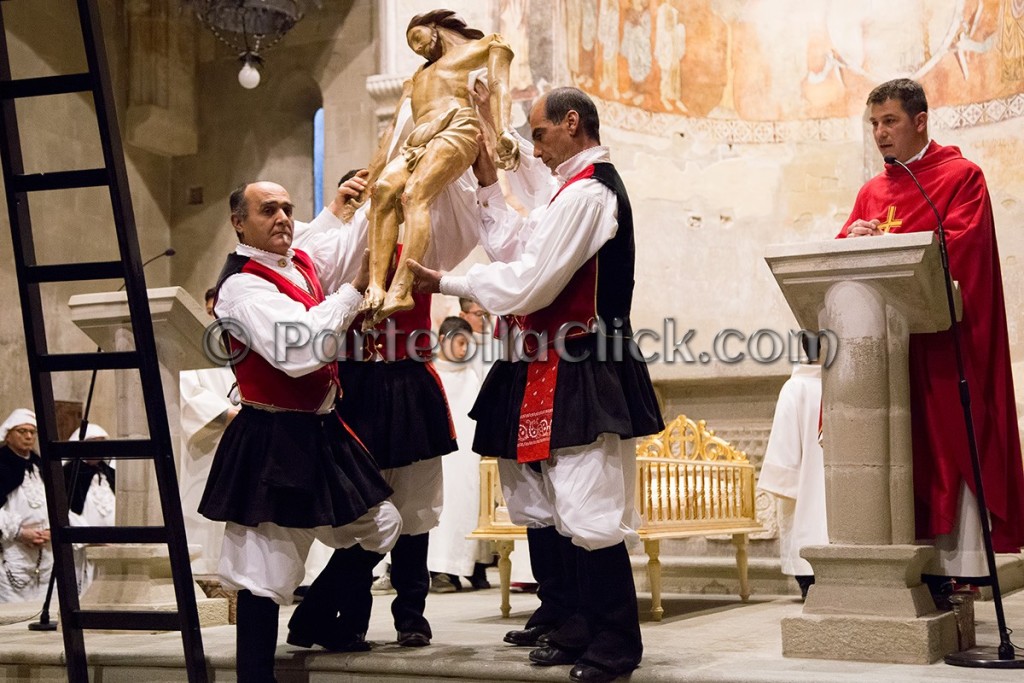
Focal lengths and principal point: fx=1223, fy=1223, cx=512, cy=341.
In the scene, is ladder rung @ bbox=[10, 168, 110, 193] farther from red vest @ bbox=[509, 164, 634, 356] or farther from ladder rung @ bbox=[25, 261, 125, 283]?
red vest @ bbox=[509, 164, 634, 356]

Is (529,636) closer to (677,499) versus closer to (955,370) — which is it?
(955,370)

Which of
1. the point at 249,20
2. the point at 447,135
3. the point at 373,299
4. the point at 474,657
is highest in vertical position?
the point at 249,20

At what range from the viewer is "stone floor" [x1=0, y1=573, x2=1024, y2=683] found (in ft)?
13.1

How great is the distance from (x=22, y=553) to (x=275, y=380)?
204 inches

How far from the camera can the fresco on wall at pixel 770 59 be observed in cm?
1017

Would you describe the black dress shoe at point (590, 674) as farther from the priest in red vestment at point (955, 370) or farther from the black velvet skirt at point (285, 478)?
the priest in red vestment at point (955, 370)

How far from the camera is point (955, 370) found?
190 inches

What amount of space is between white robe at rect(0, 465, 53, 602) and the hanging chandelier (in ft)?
14.1

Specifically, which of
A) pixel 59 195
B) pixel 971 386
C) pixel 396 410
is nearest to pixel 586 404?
pixel 396 410

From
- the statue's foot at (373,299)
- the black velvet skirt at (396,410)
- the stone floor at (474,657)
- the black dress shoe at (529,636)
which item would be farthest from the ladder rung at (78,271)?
the black dress shoe at (529,636)

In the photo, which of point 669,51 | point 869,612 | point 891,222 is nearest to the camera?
point 869,612

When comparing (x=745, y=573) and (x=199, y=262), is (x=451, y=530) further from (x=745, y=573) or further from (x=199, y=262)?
(x=199, y=262)

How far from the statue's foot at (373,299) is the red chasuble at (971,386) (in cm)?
189

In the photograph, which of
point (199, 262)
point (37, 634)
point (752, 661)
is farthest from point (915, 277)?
point (199, 262)
